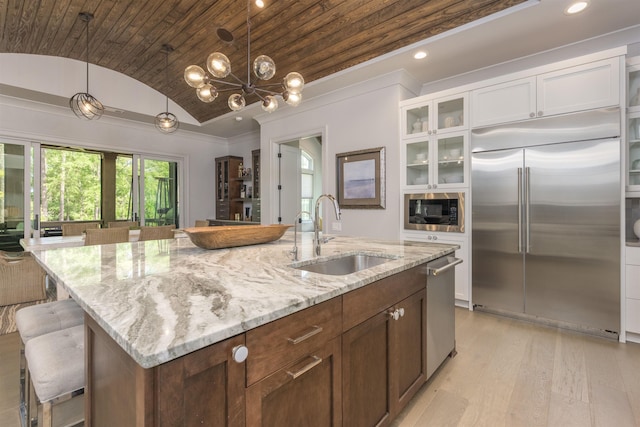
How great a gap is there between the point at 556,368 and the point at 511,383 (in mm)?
467

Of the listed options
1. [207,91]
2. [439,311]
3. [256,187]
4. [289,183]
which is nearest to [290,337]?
[439,311]

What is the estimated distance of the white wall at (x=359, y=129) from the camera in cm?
380

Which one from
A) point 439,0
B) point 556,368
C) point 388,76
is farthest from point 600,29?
point 556,368

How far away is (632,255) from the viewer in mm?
2502

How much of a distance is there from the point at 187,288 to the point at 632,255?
341 cm

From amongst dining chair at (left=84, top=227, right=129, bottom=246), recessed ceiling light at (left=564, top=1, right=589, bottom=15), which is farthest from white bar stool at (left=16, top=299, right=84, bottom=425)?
recessed ceiling light at (left=564, top=1, right=589, bottom=15)

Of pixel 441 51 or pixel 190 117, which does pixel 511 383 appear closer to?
pixel 441 51

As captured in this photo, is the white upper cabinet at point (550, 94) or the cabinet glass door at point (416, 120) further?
the cabinet glass door at point (416, 120)

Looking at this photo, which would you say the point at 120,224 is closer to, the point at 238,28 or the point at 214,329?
the point at 238,28

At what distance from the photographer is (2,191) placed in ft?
14.5

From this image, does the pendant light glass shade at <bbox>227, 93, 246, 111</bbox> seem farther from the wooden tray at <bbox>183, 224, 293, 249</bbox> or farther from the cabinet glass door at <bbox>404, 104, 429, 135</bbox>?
the cabinet glass door at <bbox>404, 104, 429, 135</bbox>

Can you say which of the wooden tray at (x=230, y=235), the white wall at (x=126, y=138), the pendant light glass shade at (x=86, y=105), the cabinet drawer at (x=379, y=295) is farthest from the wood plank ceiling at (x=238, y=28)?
the cabinet drawer at (x=379, y=295)

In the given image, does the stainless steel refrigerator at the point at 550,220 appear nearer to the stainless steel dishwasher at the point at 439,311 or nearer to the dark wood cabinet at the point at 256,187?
the stainless steel dishwasher at the point at 439,311

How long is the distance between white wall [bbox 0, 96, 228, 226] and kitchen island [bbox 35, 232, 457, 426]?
4455 mm
